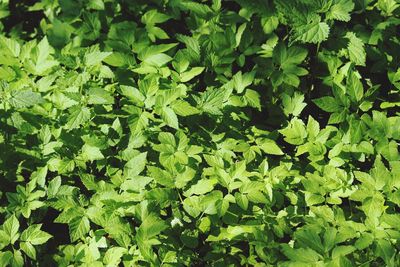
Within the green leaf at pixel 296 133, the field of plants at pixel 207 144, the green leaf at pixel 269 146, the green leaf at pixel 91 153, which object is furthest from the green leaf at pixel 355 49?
the green leaf at pixel 91 153

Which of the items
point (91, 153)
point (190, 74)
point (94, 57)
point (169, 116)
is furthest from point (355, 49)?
point (91, 153)

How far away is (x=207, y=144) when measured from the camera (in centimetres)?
228

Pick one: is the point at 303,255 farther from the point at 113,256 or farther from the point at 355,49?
the point at 355,49

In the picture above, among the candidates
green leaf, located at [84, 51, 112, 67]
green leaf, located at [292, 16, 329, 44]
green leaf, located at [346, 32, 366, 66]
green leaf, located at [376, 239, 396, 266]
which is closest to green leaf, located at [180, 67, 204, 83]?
green leaf, located at [84, 51, 112, 67]

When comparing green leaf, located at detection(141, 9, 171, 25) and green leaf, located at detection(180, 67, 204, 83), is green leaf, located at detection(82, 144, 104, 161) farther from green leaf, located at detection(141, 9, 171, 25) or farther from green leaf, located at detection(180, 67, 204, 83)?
green leaf, located at detection(141, 9, 171, 25)

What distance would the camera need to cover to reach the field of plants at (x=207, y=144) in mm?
1942

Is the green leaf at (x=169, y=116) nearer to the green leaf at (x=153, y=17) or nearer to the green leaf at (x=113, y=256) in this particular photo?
the green leaf at (x=113, y=256)

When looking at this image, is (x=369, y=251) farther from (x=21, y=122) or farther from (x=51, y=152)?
(x=21, y=122)

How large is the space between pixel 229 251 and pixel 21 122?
1.20 meters

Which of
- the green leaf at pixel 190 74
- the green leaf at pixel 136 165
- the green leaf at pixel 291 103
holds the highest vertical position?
the green leaf at pixel 190 74

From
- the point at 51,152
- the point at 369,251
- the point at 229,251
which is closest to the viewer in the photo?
the point at 369,251

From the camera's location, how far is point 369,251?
1849 mm

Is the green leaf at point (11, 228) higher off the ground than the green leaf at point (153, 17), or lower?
lower

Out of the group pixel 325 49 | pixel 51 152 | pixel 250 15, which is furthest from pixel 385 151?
pixel 51 152
